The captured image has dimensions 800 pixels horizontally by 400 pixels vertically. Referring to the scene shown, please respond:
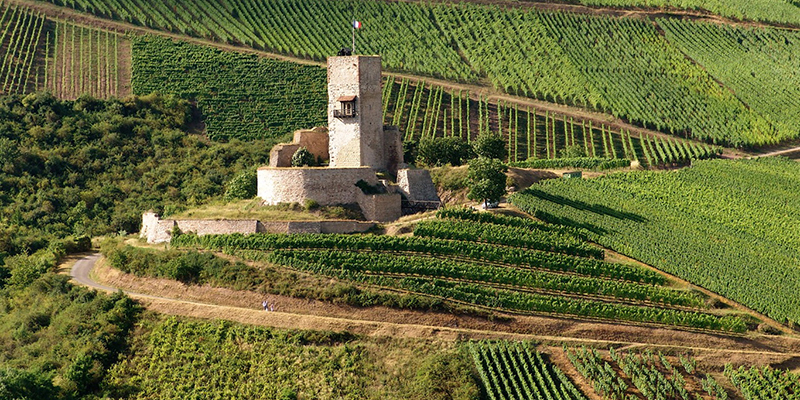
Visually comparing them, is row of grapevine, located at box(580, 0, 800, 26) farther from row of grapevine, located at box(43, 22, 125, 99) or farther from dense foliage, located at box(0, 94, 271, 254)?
dense foliage, located at box(0, 94, 271, 254)

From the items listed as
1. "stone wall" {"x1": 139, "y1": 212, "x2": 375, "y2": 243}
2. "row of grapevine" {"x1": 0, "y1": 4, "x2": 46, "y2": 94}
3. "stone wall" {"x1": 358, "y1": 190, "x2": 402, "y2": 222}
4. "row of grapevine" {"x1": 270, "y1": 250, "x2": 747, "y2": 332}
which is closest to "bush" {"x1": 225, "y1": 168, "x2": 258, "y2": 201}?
"stone wall" {"x1": 139, "y1": 212, "x2": 375, "y2": 243}

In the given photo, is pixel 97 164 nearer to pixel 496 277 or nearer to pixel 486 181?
pixel 486 181

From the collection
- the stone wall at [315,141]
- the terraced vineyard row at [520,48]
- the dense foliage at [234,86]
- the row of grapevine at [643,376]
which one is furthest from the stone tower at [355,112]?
the terraced vineyard row at [520,48]

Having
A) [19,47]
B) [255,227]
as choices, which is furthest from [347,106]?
[19,47]

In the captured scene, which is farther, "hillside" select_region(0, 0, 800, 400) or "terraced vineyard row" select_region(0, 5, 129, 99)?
"terraced vineyard row" select_region(0, 5, 129, 99)

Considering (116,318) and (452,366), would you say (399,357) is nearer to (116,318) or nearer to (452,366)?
(452,366)

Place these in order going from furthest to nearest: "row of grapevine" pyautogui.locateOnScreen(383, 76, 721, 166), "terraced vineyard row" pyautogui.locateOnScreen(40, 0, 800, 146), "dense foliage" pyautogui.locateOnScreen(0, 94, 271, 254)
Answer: "terraced vineyard row" pyautogui.locateOnScreen(40, 0, 800, 146) < "row of grapevine" pyautogui.locateOnScreen(383, 76, 721, 166) < "dense foliage" pyautogui.locateOnScreen(0, 94, 271, 254)
